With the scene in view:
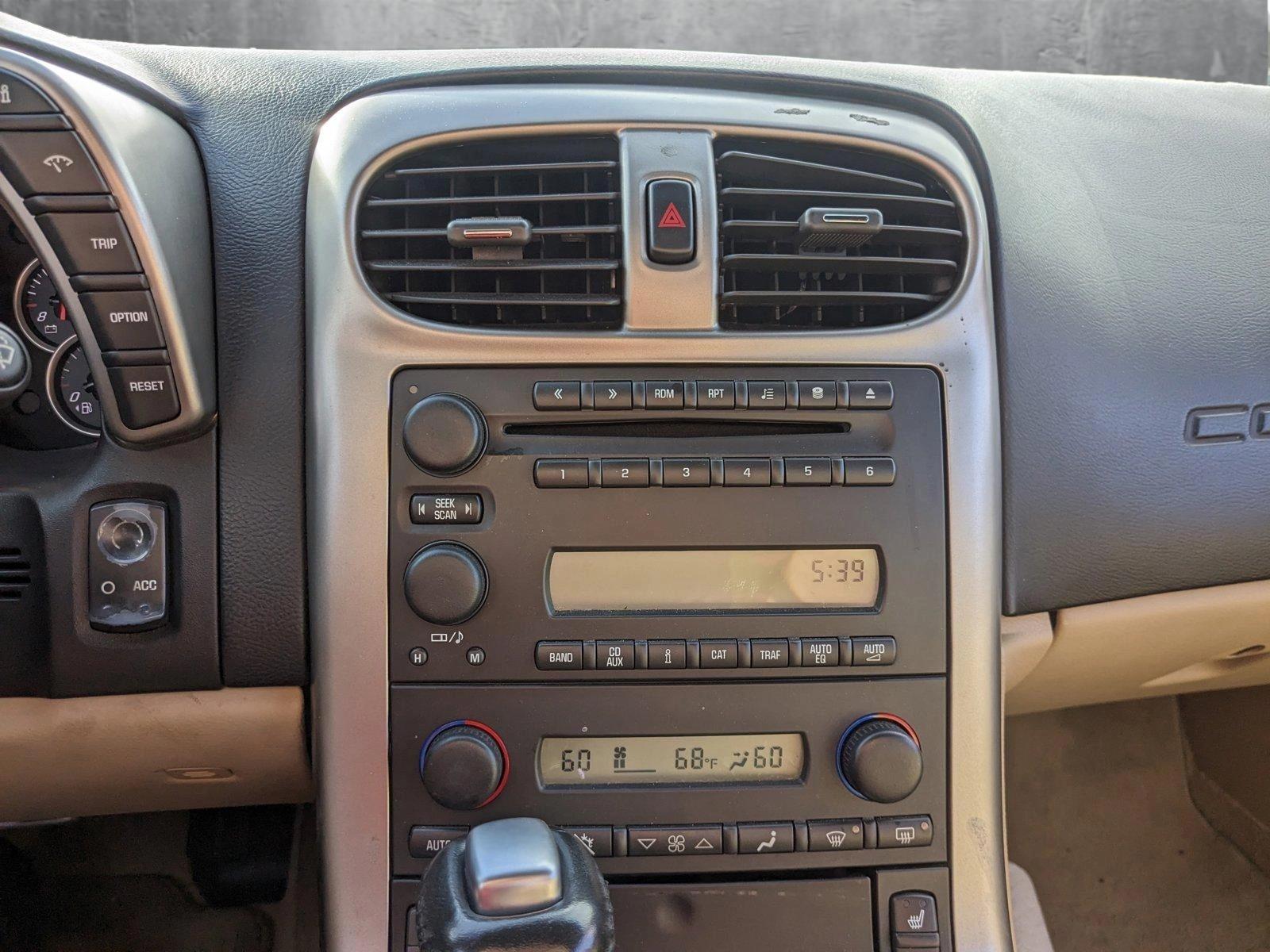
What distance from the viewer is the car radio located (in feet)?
3.43

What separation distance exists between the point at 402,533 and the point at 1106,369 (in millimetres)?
848

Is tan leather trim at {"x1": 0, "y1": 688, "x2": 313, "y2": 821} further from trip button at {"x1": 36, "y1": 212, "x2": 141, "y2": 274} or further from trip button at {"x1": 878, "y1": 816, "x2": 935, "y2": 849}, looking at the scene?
trip button at {"x1": 878, "y1": 816, "x2": 935, "y2": 849}

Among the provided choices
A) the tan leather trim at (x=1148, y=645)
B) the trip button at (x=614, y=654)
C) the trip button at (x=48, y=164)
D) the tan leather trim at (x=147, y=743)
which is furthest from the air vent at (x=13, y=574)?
the tan leather trim at (x=1148, y=645)

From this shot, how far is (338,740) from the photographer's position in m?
1.06

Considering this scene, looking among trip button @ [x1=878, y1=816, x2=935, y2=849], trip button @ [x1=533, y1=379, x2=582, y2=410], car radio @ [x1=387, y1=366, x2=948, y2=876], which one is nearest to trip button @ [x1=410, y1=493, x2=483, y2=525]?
car radio @ [x1=387, y1=366, x2=948, y2=876]

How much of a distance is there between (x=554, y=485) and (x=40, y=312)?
621mm

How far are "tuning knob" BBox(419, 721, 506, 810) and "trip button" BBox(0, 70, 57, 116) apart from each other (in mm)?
715

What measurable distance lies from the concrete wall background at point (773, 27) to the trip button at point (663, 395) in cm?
65

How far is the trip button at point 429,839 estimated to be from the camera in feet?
3.44

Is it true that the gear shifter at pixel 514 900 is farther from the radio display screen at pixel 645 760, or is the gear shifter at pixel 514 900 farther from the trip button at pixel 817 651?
the trip button at pixel 817 651

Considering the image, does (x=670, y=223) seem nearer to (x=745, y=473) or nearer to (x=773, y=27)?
(x=745, y=473)

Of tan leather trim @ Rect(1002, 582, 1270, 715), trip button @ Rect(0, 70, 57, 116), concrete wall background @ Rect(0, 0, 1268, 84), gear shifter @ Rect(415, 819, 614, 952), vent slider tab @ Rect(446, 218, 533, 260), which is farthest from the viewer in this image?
concrete wall background @ Rect(0, 0, 1268, 84)

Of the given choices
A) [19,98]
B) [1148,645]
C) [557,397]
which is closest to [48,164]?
[19,98]

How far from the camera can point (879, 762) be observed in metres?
1.06
